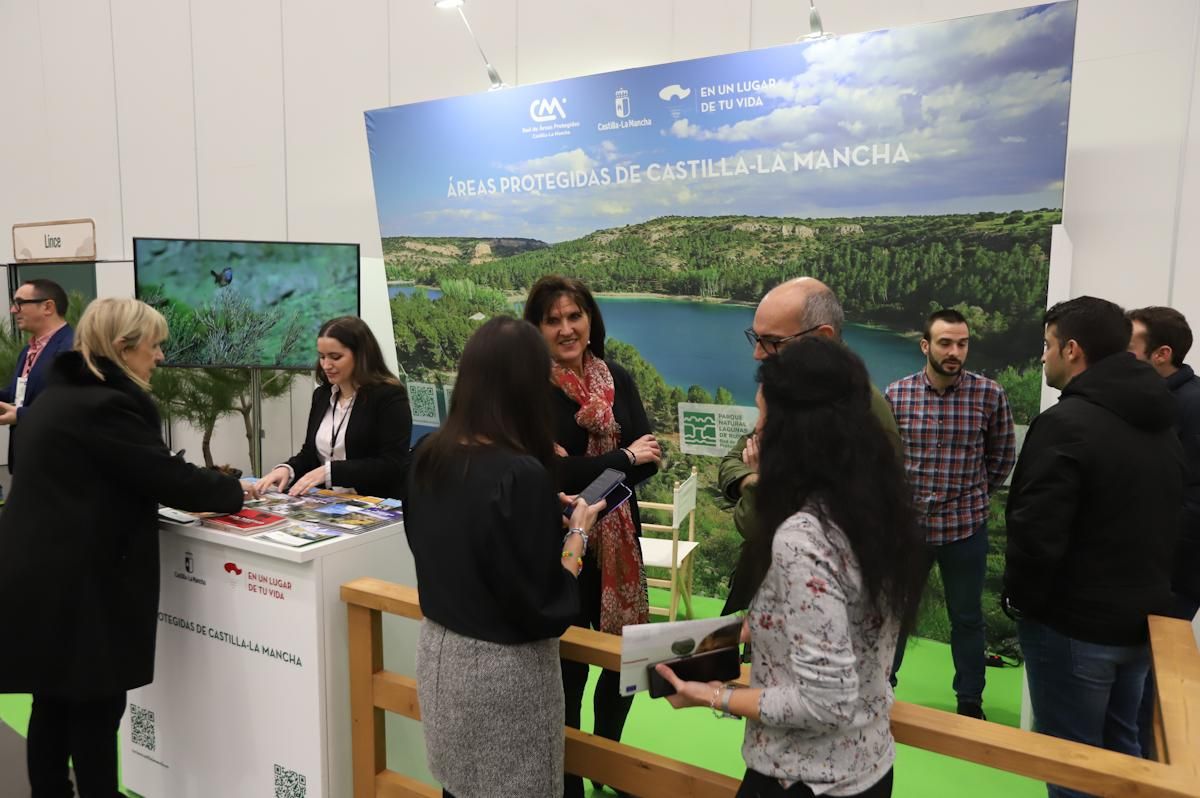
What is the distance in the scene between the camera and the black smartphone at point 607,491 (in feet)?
5.37

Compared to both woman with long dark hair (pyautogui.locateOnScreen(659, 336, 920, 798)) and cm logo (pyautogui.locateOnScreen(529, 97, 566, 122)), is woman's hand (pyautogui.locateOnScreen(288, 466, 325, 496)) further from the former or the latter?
cm logo (pyautogui.locateOnScreen(529, 97, 566, 122))

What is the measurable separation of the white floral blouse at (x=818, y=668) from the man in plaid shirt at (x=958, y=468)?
6.66 ft

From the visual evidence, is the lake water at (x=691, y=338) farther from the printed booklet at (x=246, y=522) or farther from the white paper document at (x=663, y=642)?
the white paper document at (x=663, y=642)

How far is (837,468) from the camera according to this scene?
3.48 ft

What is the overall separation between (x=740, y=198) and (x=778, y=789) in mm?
3282

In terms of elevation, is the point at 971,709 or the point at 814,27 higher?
the point at 814,27

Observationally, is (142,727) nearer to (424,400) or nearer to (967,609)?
(967,609)

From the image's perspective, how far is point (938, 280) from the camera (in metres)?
3.57

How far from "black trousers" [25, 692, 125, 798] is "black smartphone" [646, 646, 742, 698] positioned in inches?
60.8

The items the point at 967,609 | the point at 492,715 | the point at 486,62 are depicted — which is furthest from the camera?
the point at 486,62

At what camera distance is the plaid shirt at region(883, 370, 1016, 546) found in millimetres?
3057

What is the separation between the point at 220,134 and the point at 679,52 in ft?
13.6

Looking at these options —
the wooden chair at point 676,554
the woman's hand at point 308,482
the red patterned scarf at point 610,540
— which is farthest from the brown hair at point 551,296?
the wooden chair at point 676,554

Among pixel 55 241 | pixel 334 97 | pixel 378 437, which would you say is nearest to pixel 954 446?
pixel 378 437
